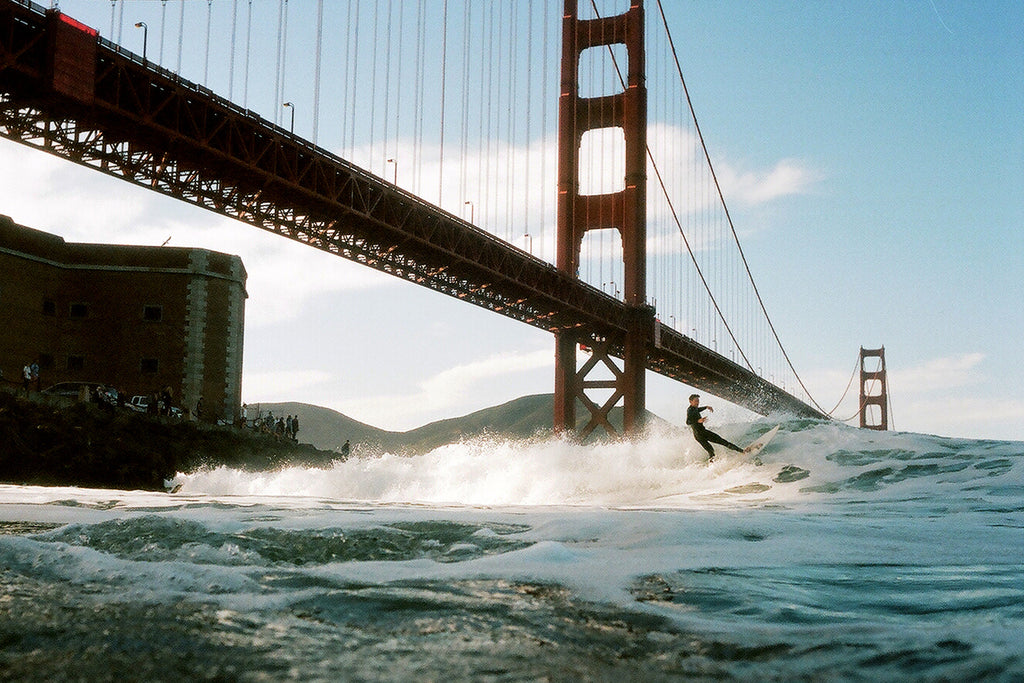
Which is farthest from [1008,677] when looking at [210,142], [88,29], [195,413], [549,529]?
[195,413]

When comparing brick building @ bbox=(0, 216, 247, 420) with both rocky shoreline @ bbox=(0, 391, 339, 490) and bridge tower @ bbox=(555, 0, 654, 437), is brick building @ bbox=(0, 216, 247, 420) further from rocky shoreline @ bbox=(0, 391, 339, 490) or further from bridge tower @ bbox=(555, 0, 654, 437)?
bridge tower @ bbox=(555, 0, 654, 437)

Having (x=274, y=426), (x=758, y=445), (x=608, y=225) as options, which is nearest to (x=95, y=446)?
(x=274, y=426)

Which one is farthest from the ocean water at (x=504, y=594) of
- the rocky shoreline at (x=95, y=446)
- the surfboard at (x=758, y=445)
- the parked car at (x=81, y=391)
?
the parked car at (x=81, y=391)

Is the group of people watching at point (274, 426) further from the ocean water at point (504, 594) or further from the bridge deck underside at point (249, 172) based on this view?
the ocean water at point (504, 594)

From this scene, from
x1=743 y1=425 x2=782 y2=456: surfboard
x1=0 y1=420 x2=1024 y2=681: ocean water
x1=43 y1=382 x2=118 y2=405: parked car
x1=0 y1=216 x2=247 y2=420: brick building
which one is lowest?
x1=0 y1=420 x2=1024 y2=681: ocean water

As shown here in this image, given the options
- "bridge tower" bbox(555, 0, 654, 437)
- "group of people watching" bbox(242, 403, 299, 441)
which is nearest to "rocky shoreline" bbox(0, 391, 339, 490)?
"group of people watching" bbox(242, 403, 299, 441)
